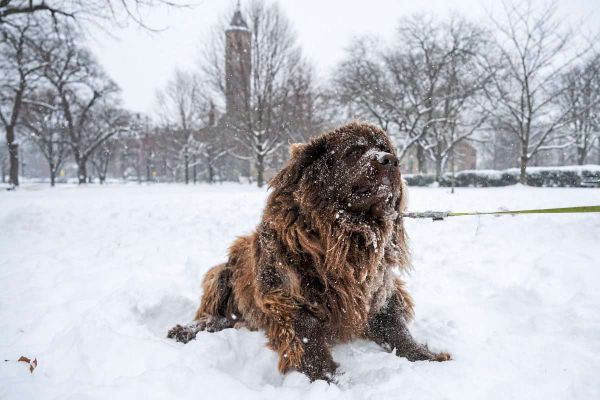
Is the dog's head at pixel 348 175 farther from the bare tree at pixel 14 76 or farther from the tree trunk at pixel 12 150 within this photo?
the tree trunk at pixel 12 150

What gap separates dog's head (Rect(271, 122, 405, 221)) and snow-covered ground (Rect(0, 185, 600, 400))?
1.12 meters

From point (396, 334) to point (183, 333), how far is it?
1799 millimetres

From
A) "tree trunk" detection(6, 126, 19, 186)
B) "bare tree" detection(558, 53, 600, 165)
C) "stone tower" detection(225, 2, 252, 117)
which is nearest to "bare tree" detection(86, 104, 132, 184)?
"tree trunk" detection(6, 126, 19, 186)

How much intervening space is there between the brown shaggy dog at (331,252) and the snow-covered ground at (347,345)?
20cm

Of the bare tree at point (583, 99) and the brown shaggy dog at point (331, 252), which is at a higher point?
the bare tree at point (583, 99)

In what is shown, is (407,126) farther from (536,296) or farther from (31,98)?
(31,98)

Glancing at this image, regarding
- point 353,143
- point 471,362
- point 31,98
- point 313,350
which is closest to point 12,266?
point 313,350

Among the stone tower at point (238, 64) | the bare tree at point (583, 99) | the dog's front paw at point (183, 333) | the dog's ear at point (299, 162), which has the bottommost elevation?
the dog's front paw at point (183, 333)

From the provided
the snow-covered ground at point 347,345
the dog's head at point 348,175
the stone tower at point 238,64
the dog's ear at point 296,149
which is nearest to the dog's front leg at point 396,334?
the snow-covered ground at point 347,345

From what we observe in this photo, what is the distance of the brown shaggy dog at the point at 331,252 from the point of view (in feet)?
8.02

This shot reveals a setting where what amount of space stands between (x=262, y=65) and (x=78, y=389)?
21462 millimetres

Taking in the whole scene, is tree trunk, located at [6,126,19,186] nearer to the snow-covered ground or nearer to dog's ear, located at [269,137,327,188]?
the snow-covered ground

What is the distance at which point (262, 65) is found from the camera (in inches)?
837

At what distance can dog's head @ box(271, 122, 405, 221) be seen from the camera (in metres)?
2.43
